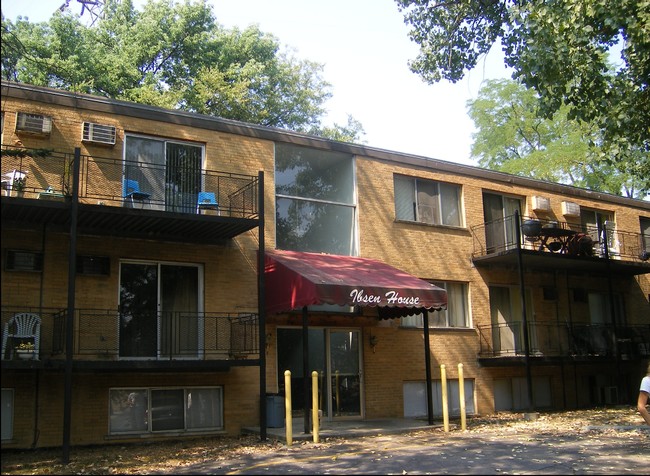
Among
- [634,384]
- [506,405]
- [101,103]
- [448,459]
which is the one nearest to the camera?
[448,459]

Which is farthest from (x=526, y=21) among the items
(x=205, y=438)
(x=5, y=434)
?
(x=5, y=434)

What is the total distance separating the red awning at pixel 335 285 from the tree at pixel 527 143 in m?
24.1

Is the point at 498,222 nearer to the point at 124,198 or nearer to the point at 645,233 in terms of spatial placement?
the point at 645,233

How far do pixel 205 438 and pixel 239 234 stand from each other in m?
4.49

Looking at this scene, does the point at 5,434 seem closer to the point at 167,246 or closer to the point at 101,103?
the point at 167,246

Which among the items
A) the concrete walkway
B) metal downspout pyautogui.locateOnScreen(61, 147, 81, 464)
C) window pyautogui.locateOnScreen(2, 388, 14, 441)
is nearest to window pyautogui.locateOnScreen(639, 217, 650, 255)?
the concrete walkway

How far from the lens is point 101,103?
51.2 ft

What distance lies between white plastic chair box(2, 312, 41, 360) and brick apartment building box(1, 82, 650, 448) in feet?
0.10

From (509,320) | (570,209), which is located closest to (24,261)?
(509,320)

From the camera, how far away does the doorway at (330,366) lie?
1708 centimetres

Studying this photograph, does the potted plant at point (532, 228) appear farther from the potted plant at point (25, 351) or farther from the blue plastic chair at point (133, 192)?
the potted plant at point (25, 351)

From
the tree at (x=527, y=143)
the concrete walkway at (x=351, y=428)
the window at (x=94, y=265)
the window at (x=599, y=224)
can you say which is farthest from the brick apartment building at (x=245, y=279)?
the tree at (x=527, y=143)

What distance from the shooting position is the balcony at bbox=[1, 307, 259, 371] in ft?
44.9

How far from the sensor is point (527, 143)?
4356 centimetres
